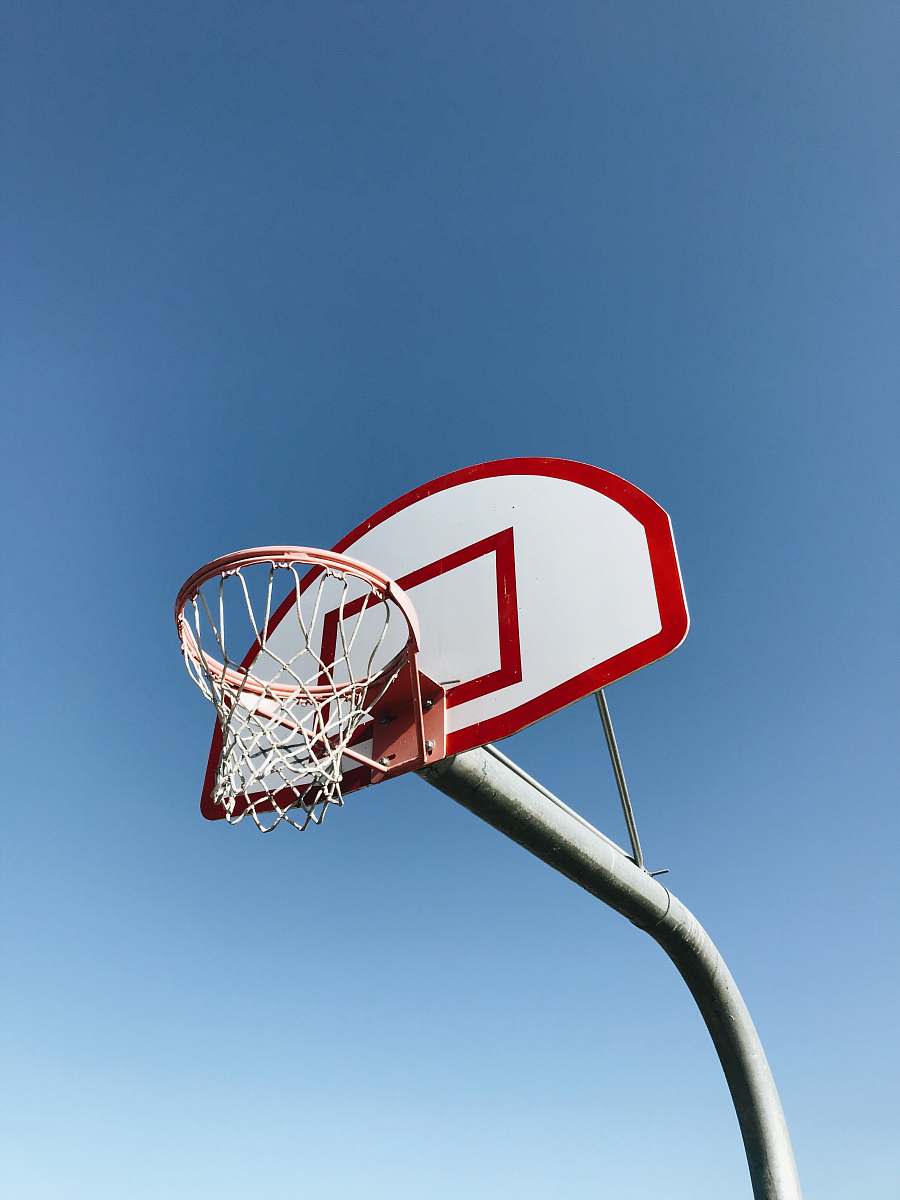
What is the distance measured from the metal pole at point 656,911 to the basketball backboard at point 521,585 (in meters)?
0.25

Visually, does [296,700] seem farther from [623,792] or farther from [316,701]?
[623,792]

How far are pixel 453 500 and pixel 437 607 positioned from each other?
1.64 ft

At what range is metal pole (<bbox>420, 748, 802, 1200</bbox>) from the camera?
2803 mm

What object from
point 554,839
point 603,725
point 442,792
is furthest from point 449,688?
point 603,725

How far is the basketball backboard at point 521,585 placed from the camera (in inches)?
107

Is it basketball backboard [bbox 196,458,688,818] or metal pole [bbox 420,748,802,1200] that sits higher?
basketball backboard [bbox 196,458,688,818]

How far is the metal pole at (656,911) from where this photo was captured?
9.20ft

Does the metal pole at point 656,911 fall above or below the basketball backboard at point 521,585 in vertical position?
below

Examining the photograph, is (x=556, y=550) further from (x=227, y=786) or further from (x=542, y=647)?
Result: (x=227, y=786)

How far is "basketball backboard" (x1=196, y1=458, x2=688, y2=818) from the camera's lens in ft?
8.90

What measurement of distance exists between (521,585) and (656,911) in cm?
150

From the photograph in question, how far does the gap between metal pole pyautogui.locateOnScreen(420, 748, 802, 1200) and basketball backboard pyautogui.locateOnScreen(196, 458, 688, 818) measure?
0.25m

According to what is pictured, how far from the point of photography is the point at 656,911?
11.1 feet

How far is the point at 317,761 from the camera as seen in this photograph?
8.83 ft
